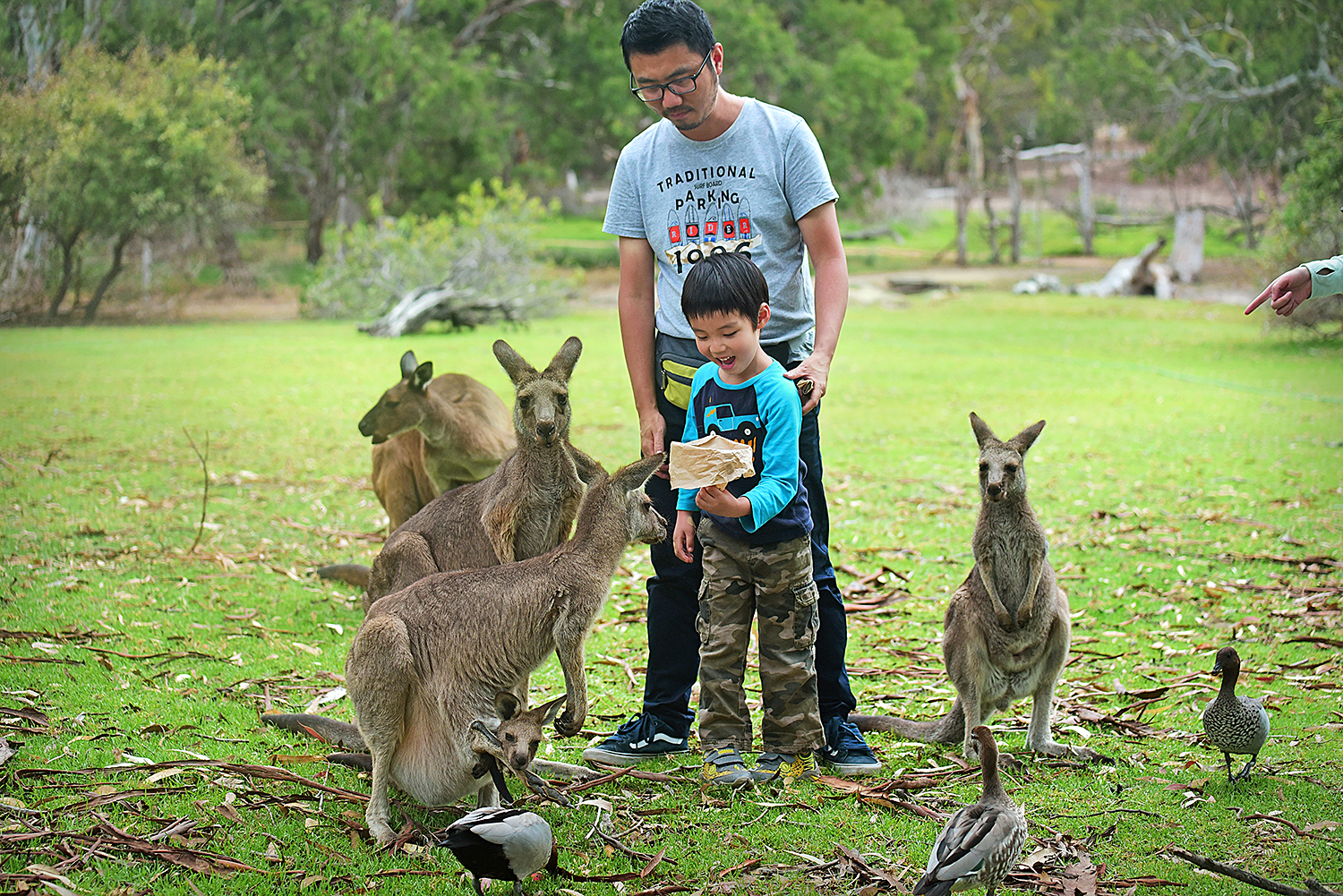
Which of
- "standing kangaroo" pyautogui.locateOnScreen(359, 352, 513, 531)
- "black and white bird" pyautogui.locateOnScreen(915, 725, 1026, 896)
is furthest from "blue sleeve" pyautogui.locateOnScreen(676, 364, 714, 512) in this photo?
"standing kangaroo" pyautogui.locateOnScreen(359, 352, 513, 531)

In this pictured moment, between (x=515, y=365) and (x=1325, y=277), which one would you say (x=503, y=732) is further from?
(x=1325, y=277)

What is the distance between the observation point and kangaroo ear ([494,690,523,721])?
271 cm

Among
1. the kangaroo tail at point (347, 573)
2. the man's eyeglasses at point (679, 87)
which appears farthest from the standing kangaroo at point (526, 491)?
the kangaroo tail at point (347, 573)

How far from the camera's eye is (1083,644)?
4371 mm

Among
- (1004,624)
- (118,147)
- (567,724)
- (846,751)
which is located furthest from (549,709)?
(118,147)

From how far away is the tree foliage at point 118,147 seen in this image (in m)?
7.56

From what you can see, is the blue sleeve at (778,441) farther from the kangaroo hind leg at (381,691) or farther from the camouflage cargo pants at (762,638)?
the kangaroo hind leg at (381,691)

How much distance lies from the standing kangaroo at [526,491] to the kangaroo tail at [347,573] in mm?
1344

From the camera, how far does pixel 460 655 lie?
8.89 feet

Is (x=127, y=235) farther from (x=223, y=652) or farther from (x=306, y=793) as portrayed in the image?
(x=306, y=793)

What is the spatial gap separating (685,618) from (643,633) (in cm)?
125

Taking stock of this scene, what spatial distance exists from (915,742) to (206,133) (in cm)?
915

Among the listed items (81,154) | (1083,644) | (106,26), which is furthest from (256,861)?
(106,26)

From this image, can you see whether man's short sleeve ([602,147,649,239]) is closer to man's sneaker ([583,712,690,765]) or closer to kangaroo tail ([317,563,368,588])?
man's sneaker ([583,712,690,765])
